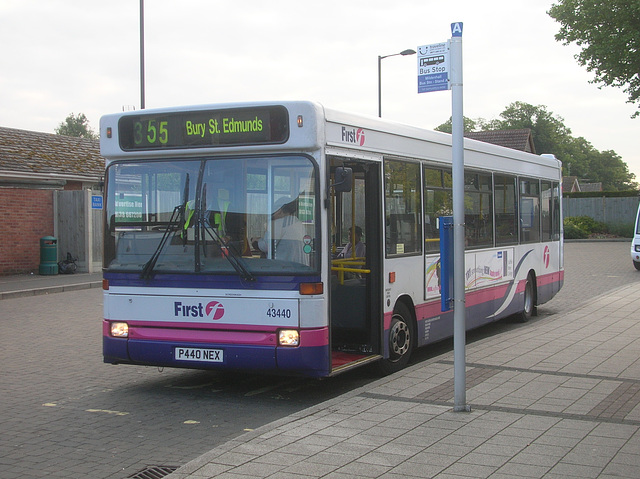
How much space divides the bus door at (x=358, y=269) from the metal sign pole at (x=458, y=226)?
168 centimetres

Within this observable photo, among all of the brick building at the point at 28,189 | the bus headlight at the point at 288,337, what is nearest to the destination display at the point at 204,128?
the bus headlight at the point at 288,337

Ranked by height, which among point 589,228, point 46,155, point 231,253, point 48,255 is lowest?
point 48,255

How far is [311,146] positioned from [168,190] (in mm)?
1576

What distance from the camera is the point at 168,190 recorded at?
26.5ft

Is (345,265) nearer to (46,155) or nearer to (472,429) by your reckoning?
(472,429)

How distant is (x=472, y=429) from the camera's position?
20.8 feet

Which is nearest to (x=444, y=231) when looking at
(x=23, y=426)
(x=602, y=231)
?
(x=23, y=426)

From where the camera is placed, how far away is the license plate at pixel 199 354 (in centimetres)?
777

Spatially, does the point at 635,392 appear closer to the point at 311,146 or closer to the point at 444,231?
the point at 444,231

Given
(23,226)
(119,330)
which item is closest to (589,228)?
(23,226)

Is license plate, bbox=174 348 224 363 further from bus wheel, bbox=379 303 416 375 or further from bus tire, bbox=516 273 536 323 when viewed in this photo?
bus tire, bbox=516 273 536 323

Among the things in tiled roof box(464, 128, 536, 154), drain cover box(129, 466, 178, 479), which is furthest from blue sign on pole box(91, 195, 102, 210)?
tiled roof box(464, 128, 536, 154)

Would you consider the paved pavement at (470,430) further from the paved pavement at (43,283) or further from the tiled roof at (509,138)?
the tiled roof at (509,138)

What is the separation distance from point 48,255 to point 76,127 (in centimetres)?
10943
